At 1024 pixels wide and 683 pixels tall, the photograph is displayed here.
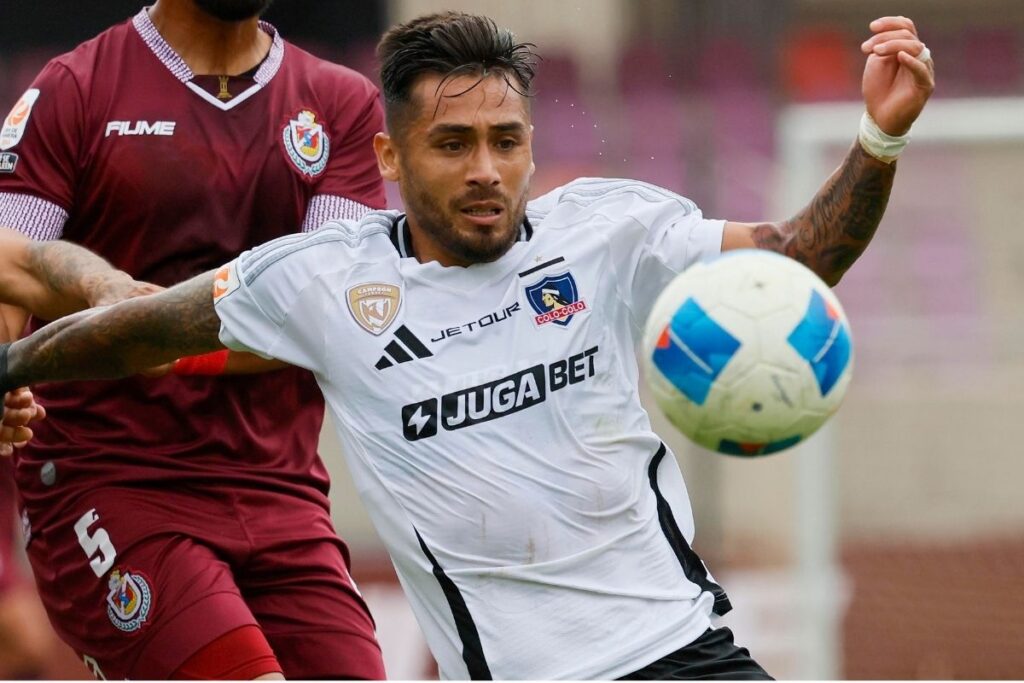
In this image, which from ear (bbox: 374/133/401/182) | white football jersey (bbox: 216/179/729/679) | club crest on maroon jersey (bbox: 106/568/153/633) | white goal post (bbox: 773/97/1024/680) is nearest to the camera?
white football jersey (bbox: 216/179/729/679)

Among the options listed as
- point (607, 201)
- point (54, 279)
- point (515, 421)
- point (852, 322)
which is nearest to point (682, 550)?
point (515, 421)

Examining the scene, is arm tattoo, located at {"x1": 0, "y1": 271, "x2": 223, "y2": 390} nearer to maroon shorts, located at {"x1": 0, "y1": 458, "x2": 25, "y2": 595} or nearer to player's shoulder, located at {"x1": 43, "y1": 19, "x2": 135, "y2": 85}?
player's shoulder, located at {"x1": 43, "y1": 19, "x2": 135, "y2": 85}

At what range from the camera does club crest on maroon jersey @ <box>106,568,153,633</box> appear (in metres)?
4.34

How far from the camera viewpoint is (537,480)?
3.76 meters

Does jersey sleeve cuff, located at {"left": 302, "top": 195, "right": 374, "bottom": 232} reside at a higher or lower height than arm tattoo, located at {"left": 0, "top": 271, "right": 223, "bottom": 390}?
higher

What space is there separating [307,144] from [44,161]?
704 mm

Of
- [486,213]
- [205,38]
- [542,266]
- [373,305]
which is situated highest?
[205,38]

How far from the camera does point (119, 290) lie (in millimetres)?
4043

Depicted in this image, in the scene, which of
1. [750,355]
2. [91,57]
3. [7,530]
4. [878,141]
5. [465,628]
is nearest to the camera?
[750,355]

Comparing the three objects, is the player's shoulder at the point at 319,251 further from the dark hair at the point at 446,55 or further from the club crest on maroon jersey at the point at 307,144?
the club crest on maroon jersey at the point at 307,144

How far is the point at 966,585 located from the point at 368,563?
3.48 metres

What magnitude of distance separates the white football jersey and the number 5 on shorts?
0.85m

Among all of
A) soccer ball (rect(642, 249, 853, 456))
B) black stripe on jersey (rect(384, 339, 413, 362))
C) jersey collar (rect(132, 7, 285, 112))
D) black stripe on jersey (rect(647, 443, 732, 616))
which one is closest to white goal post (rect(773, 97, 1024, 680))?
jersey collar (rect(132, 7, 285, 112))

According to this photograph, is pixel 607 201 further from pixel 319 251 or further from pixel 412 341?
pixel 319 251
